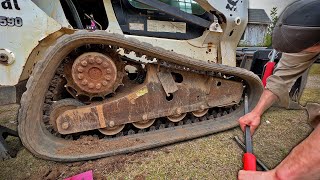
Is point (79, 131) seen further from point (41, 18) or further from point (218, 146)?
point (218, 146)

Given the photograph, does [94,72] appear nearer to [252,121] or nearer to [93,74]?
[93,74]

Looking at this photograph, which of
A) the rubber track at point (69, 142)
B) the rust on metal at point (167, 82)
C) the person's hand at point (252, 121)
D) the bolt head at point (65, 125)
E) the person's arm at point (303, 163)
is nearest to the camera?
the person's arm at point (303, 163)

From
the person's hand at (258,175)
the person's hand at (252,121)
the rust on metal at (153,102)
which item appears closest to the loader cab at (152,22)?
the rust on metal at (153,102)

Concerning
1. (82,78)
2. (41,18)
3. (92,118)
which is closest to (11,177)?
(92,118)

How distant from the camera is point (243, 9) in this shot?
127 inches

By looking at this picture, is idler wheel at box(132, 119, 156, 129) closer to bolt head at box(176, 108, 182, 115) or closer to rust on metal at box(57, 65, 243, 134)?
rust on metal at box(57, 65, 243, 134)

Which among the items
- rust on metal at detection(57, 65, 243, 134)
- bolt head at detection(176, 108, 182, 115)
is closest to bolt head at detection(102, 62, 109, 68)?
rust on metal at detection(57, 65, 243, 134)

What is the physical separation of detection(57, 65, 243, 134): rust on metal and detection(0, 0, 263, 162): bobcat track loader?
0.01 metres

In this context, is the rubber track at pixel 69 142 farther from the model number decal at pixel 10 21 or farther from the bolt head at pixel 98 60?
the model number decal at pixel 10 21

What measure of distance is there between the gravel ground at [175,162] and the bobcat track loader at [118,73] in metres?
0.10

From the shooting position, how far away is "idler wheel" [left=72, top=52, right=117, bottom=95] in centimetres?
240

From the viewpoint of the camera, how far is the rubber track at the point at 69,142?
7.23 feet

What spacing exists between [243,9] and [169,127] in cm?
168

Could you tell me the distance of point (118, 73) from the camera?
2580mm
